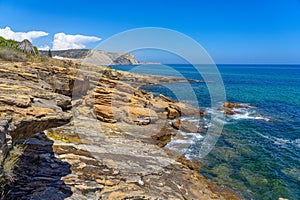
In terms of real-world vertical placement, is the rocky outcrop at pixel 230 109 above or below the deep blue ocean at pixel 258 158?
above

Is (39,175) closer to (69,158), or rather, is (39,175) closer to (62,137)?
(69,158)

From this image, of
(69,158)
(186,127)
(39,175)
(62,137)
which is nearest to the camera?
(39,175)

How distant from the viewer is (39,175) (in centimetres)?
806

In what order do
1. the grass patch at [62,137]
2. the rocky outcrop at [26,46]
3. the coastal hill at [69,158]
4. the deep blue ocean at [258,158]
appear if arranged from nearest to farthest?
the coastal hill at [69,158]
the grass patch at [62,137]
the deep blue ocean at [258,158]
the rocky outcrop at [26,46]

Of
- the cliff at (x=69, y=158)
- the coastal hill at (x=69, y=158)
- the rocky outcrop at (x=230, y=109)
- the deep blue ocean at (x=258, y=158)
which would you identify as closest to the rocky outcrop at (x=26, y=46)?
the coastal hill at (x=69, y=158)

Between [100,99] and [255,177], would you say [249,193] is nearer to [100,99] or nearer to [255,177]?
[255,177]

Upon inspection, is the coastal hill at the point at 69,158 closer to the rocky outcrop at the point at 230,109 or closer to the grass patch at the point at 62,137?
the grass patch at the point at 62,137

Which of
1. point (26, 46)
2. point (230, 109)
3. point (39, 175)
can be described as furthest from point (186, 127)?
point (26, 46)

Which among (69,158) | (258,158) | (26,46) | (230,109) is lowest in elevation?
(258,158)

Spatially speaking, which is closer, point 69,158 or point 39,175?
point 39,175

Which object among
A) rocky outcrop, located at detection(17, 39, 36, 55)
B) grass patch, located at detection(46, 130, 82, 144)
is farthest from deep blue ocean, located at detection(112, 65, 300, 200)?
rocky outcrop, located at detection(17, 39, 36, 55)

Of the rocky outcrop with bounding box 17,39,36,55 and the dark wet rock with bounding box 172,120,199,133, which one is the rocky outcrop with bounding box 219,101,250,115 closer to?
the dark wet rock with bounding box 172,120,199,133

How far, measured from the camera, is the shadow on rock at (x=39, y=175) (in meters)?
6.99

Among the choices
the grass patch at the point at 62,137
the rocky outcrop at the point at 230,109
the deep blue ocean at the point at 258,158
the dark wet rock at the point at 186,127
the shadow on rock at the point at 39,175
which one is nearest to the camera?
the shadow on rock at the point at 39,175
